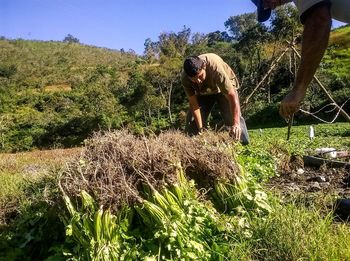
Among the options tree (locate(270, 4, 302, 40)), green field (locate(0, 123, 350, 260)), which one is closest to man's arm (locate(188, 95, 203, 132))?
green field (locate(0, 123, 350, 260))

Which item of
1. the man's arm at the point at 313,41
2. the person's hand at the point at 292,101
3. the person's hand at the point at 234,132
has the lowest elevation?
the person's hand at the point at 234,132

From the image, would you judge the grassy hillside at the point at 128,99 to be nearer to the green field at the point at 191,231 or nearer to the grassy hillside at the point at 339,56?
the grassy hillside at the point at 339,56

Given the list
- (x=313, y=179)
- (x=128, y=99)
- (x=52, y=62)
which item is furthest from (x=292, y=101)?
(x=52, y=62)

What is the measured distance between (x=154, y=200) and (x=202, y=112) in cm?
348

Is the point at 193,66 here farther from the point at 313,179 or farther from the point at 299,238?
the point at 299,238

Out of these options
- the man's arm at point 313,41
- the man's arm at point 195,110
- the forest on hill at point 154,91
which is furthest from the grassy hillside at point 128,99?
the man's arm at point 313,41

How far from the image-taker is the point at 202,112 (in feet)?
21.8

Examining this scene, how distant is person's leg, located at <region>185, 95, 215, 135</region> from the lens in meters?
6.34

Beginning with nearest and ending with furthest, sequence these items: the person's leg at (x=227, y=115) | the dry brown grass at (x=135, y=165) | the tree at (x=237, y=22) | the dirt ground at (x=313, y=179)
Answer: the dry brown grass at (x=135, y=165) → the dirt ground at (x=313, y=179) → the person's leg at (x=227, y=115) → the tree at (x=237, y=22)

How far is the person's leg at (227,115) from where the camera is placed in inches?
237

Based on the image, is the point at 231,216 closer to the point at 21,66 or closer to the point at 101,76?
the point at 101,76

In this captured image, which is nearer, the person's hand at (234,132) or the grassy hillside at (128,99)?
the person's hand at (234,132)

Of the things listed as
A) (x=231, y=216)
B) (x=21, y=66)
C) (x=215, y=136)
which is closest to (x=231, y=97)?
(x=215, y=136)

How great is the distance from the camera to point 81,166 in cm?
350
